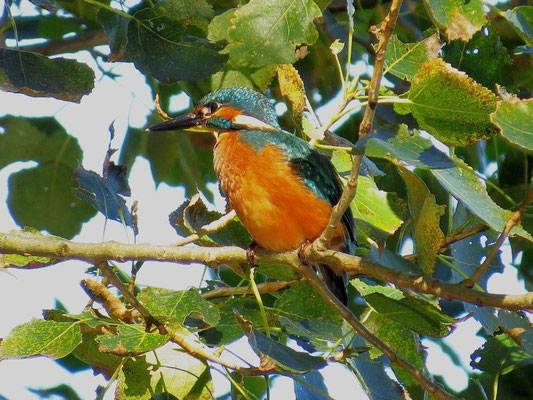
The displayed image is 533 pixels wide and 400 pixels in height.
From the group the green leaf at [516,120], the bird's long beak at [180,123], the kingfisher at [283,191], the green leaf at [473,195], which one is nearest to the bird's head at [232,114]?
the bird's long beak at [180,123]

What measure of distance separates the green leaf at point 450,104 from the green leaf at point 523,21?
0.26 m

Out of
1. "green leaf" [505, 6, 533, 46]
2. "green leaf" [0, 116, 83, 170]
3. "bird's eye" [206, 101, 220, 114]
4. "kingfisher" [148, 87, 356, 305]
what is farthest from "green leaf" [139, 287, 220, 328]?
"green leaf" [0, 116, 83, 170]

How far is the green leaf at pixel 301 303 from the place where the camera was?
99.1 inches

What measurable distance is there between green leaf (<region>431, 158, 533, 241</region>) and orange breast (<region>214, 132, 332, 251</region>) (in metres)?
0.79

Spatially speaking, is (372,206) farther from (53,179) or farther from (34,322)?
(53,179)

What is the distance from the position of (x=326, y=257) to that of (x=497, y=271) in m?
0.92

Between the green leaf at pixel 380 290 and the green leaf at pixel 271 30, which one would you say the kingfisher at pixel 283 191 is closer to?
the green leaf at pixel 380 290

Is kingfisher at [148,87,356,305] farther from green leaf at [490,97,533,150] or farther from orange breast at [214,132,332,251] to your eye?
green leaf at [490,97,533,150]

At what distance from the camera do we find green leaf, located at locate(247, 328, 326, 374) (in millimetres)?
2051

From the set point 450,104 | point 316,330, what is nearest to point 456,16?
point 450,104

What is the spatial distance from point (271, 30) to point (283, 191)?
67 cm

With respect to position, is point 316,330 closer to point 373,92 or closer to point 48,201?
point 373,92

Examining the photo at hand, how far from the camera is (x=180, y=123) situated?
10.7ft

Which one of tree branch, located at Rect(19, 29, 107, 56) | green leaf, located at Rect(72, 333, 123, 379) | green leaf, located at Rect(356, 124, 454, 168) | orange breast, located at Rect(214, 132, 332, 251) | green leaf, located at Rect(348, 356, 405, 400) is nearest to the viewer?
green leaf, located at Rect(356, 124, 454, 168)
